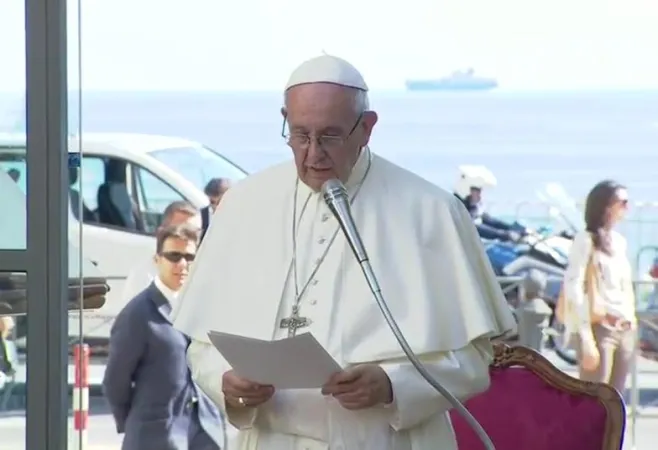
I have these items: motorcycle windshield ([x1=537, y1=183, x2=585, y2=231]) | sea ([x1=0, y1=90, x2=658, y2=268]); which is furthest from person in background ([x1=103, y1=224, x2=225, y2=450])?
motorcycle windshield ([x1=537, y1=183, x2=585, y2=231])

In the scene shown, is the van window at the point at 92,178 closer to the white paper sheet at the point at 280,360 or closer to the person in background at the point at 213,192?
the person in background at the point at 213,192

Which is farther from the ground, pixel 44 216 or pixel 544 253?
pixel 44 216

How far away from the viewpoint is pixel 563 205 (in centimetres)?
898

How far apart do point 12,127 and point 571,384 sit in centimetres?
156

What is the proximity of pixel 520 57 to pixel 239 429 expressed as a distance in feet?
22.4

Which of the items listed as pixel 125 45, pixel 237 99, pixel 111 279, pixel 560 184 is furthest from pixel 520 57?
pixel 111 279

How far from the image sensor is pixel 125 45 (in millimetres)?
→ 8531

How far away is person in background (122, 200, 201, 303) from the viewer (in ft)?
19.0

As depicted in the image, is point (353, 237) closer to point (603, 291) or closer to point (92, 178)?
point (603, 291)

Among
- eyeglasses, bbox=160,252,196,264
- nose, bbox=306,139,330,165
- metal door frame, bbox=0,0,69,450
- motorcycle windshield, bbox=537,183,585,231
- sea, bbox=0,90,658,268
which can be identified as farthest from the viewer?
motorcycle windshield, bbox=537,183,585,231

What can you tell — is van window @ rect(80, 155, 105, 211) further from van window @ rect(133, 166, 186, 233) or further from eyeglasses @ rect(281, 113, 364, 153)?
eyeglasses @ rect(281, 113, 364, 153)

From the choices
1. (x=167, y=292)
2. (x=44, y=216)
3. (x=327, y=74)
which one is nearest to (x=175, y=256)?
(x=167, y=292)

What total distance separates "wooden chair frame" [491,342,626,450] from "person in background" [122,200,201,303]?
2.27 m

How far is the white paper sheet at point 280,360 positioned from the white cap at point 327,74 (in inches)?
19.8
